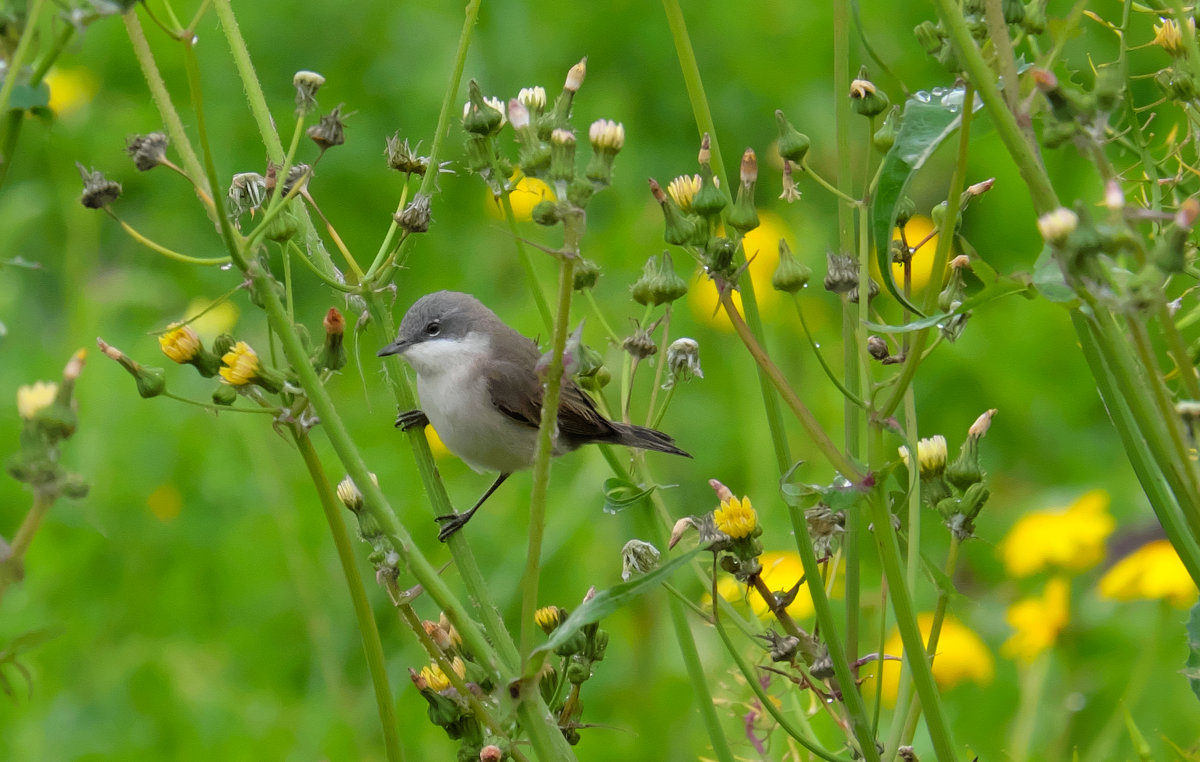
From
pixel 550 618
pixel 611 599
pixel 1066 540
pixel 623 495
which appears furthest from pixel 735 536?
pixel 1066 540

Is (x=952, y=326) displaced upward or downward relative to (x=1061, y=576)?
upward

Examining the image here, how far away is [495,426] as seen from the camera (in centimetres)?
325

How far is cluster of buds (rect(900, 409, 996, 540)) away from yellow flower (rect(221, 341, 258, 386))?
843mm

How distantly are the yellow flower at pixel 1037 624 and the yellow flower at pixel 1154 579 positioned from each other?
0.14 metres

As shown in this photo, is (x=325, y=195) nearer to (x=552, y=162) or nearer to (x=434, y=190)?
(x=434, y=190)

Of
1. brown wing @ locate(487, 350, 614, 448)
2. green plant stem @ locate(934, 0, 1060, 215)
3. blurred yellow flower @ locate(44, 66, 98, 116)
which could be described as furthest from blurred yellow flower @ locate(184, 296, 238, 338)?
green plant stem @ locate(934, 0, 1060, 215)

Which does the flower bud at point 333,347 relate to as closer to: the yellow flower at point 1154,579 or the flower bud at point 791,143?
the flower bud at point 791,143

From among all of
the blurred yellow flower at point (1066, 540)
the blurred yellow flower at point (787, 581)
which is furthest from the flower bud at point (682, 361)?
the blurred yellow flower at point (1066, 540)

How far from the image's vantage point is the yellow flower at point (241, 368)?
5.00 feet

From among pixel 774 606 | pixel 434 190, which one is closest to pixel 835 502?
pixel 774 606

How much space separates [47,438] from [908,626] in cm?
96

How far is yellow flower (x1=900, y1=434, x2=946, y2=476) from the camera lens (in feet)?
5.83

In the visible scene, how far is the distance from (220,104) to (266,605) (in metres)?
2.70

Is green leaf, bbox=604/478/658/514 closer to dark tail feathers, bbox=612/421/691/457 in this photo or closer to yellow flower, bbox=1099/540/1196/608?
dark tail feathers, bbox=612/421/691/457
